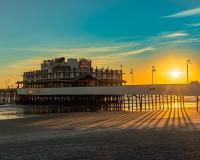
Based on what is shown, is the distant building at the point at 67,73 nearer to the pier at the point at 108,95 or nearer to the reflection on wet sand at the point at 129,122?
the pier at the point at 108,95

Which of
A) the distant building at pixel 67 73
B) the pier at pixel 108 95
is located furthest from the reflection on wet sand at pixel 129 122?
the distant building at pixel 67 73

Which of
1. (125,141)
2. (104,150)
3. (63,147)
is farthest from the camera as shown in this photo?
(125,141)

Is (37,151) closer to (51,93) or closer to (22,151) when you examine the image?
(22,151)

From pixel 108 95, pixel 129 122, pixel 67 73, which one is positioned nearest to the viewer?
pixel 129 122

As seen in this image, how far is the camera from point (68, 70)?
163m

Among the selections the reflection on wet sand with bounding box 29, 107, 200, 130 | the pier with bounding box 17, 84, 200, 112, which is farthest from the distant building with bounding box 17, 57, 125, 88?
the reflection on wet sand with bounding box 29, 107, 200, 130

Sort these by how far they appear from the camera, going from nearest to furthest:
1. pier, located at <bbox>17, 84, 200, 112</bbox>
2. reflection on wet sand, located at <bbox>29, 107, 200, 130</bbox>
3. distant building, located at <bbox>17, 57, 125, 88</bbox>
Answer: reflection on wet sand, located at <bbox>29, 107, 200, 130</bbox>
pier, located at <bbox>17, 84, 200, 112</bbox>
distant building, located at <bbox>17, 57, 125, 88</bbox>

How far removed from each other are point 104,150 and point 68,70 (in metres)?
140

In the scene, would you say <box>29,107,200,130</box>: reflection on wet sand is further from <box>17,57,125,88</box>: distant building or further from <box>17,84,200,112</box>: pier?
<box>17,57,125,88</box>: distant building

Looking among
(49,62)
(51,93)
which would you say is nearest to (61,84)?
(49,62)

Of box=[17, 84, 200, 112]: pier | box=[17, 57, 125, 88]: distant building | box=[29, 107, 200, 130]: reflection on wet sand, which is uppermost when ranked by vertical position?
box=[17, 57, 125, 88]: distant building

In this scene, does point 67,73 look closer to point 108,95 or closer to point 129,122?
point 108,95

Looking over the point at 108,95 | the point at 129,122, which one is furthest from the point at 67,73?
the point at 129,122

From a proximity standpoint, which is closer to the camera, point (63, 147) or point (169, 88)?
point (63, 147)
